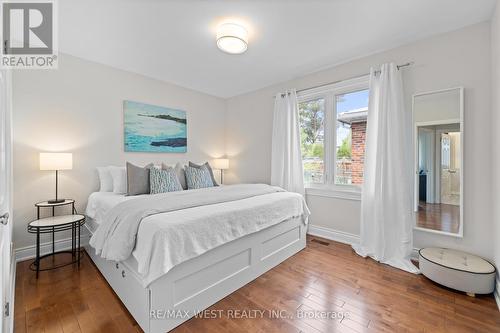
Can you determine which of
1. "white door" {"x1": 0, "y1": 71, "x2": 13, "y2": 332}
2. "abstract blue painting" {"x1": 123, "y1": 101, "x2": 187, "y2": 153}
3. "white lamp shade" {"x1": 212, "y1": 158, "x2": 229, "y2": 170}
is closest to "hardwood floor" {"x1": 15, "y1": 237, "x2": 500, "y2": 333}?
"white door" {"x1": 0, "y1": 71, "x2": 13, "y2": 332}

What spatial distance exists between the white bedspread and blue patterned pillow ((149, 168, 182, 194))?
74cm

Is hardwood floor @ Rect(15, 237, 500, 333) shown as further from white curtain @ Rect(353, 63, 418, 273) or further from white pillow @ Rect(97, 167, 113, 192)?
white pillow @ Rect(97, 167, 113, 192)

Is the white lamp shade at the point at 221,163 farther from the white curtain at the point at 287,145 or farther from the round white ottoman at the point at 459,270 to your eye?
the round white ottoman at the point at 459,270

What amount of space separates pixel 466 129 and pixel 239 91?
3.41m

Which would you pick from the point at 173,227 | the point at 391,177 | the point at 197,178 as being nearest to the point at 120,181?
the point at 197,178

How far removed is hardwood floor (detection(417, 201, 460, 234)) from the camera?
91.3 inches

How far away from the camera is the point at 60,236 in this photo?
2.78 m

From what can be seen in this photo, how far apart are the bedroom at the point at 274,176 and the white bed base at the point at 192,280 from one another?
14 millimetres

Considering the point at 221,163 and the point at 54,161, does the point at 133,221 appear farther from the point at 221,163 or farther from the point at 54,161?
the point at 221,163

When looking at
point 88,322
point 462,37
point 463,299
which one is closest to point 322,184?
point 463,299

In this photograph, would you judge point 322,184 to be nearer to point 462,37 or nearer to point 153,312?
point 462,37

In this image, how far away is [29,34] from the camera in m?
2.44

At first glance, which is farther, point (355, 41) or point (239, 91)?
point (239, 91)

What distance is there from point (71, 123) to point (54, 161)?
667 millimetres
